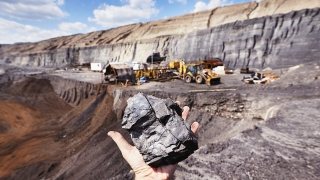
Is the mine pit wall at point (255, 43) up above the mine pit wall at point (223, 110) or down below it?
above

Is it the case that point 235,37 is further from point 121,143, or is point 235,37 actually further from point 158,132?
point 121,143

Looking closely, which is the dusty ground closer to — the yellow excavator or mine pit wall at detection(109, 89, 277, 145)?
mine pit wall at detection(109, 89, 277, 145)

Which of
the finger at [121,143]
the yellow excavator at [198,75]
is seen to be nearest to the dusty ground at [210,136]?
the finger at [121,143]

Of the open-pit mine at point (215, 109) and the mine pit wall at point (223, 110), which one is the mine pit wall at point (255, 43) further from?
the mine pit wall at point (223, 110)

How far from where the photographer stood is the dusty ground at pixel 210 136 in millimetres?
4543

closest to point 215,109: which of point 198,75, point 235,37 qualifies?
point 198,75

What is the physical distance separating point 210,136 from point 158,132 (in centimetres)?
586

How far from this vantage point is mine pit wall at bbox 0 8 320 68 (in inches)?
851

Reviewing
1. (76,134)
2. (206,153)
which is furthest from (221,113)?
(76,134)

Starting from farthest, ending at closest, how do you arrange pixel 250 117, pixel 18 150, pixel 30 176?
pixel 18 150 < pixel 30 176 < pixel 250 117

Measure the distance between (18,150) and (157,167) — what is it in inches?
614

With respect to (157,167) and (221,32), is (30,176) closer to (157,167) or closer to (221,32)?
(157,167)

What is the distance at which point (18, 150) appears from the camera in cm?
1417

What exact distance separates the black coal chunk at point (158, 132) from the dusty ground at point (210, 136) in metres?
1.65
